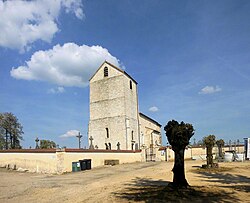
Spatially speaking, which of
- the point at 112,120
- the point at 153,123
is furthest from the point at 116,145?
the point at 153,123

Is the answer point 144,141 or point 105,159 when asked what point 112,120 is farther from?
point 105,159

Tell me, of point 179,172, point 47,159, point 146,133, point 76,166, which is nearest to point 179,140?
point 179,172

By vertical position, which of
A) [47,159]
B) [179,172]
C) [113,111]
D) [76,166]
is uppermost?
[113,111]

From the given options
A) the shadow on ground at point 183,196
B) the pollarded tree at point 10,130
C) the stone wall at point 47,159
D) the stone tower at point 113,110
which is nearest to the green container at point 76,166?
the stone wall at point 47,159

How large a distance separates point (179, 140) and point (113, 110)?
36070 millimetres

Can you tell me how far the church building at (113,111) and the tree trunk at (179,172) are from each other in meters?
33.2

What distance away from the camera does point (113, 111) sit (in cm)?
4662

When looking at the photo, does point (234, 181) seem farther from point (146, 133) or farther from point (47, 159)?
point (146, 133)

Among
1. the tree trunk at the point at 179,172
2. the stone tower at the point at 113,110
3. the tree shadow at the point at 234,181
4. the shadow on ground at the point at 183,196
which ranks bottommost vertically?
the tree shadow at the point at 234,181

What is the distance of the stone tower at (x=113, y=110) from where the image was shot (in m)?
45.2

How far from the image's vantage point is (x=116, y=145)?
44.9 metres

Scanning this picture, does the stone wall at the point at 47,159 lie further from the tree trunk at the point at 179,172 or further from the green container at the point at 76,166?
the tree trunk at the point at 179,172

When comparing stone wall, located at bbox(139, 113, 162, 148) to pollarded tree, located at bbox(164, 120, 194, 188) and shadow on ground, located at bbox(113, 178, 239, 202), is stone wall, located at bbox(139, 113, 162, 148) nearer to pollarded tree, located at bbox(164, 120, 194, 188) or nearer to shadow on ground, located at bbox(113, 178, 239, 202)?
pollarded tree, located at bbox(164, 120, 194, 188)

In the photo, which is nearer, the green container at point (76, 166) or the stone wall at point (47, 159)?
the stone wall at point (47, 159)
